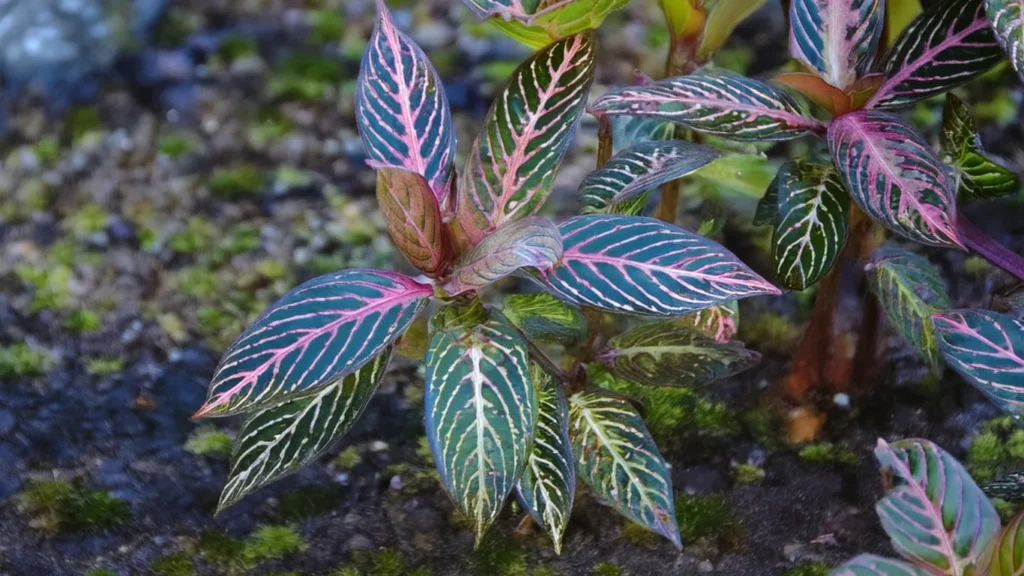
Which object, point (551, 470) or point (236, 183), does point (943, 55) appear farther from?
point (236, 183)

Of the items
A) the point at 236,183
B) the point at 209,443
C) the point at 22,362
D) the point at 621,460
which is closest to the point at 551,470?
the point at 621,460

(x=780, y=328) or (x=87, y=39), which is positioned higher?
(x=87, y=39)

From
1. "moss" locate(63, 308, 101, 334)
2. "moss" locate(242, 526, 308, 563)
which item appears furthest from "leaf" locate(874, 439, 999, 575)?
"moss" locate(63, 308, 101, 334)

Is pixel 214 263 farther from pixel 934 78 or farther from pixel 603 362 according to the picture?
pixel 934 78

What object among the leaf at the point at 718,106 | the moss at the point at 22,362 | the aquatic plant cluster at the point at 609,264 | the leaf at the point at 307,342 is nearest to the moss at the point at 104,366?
the moss at the point at 22,362

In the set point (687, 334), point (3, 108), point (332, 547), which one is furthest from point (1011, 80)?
point (3, 108)

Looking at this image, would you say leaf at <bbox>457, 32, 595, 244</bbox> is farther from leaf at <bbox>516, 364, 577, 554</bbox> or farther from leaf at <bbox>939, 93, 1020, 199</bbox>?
leaf at <bbox>939, 93, 1020, 199</bbox>

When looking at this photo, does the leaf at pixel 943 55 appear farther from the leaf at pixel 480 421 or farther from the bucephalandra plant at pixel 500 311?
the leaf at pixel 480 421
